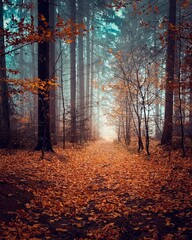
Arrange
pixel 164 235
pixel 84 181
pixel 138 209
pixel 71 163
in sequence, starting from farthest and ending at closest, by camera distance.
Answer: pixel 71 163 < pixel 84 181 < pixel 138 209 < pixel 164 235

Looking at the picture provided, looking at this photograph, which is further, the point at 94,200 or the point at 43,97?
the point at 43,97

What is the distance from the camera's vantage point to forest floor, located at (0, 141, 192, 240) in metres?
4.12

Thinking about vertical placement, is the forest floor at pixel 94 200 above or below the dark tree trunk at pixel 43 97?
below

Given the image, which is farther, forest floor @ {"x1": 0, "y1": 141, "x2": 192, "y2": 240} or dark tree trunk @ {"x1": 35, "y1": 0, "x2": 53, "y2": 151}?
dark tree trunk @ {"x1": 35, "y1": 0, "x2": 53, "y2": 151}

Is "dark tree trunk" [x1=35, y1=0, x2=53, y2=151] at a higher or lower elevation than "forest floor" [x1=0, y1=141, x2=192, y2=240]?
higher

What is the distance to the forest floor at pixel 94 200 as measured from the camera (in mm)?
4125

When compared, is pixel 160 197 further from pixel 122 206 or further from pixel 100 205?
pixel 100 205

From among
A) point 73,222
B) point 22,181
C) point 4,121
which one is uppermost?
point 4,121

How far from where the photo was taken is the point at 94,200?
19.3ft

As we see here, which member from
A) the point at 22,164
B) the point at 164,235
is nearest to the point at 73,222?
the point at 164,235

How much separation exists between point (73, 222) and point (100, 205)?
1.13 metres

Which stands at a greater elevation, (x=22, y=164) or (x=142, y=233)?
(x=22, y=164)

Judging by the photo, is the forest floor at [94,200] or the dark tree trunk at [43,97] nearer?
the forest floor at [94,200]

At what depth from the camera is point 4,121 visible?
13.0 metres
